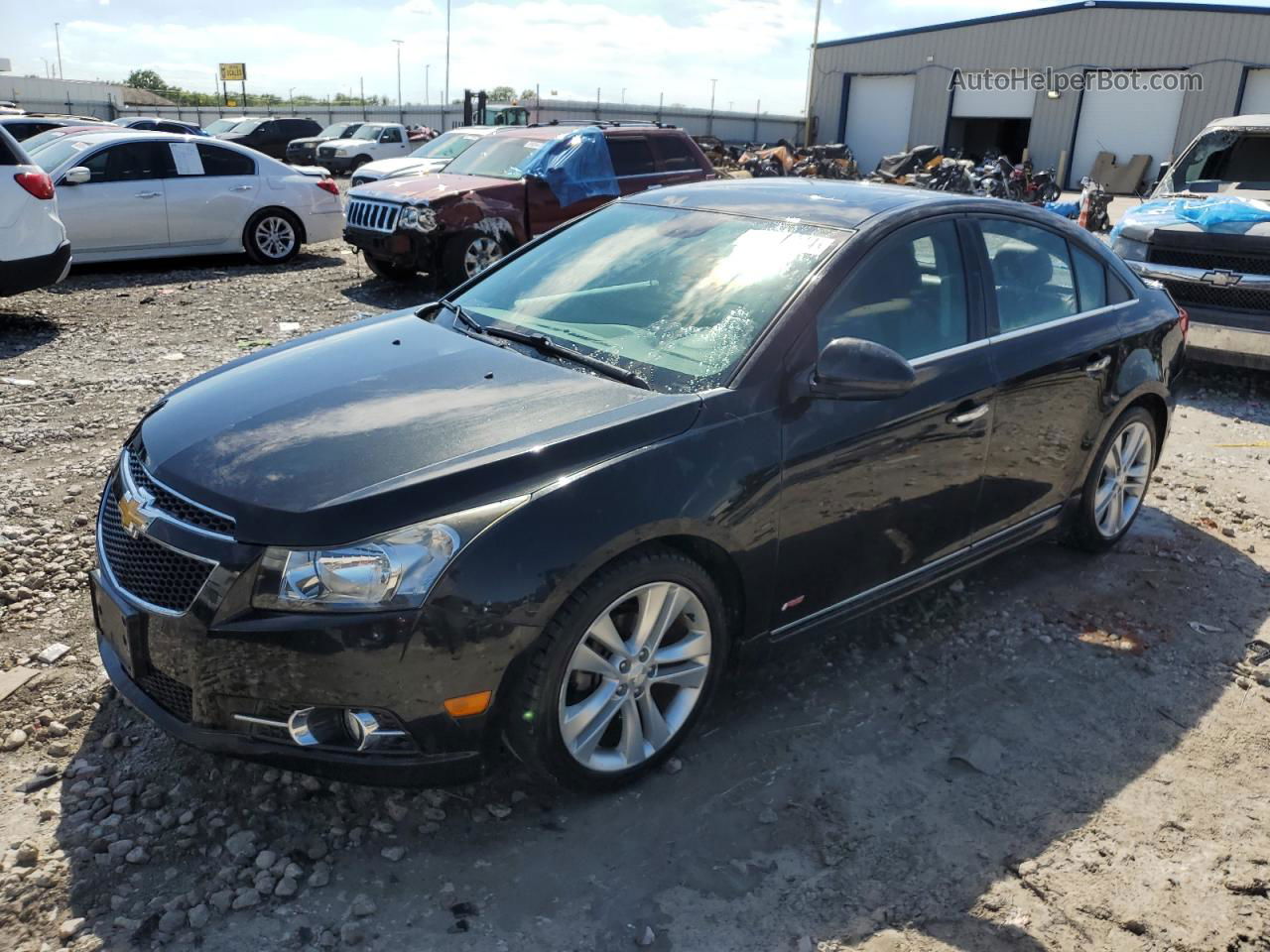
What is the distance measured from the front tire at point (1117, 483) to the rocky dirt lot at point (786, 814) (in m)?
0.29

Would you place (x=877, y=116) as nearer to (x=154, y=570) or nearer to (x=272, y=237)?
(x=272, y=237)

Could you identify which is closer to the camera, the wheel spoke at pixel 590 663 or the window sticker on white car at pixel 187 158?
the wheel spoke at pixel 590 663

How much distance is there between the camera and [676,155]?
11750mm

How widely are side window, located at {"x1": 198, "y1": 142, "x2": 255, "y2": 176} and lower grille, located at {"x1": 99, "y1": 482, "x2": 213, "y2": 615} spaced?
10.1m

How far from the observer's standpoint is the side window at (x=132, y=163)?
1114 centimetres

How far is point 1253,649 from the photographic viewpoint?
4188 millimetres

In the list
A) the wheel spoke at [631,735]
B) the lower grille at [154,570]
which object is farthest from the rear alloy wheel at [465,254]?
the wheel spoke at [631,735]

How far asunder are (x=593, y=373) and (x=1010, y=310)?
1.79 metres

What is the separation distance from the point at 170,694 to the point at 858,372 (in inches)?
85.7

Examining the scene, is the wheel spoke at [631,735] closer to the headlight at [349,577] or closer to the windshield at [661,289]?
the headlight at [349,577]

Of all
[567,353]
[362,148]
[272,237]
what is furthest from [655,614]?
[362,148]

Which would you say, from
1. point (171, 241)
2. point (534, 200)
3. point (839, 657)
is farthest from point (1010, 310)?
point (171, 241)

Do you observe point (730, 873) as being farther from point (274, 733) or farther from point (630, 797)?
point (274, 733)

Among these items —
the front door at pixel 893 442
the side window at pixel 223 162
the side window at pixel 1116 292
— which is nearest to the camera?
the front door at pixel 893 442
